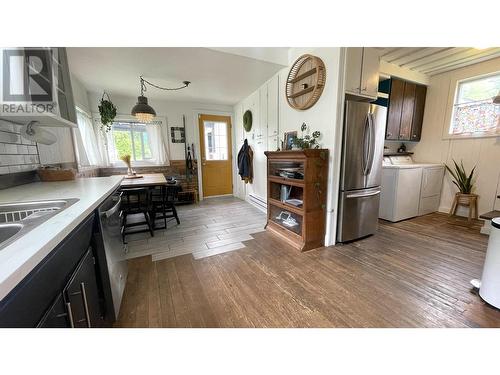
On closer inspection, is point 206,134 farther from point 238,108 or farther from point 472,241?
point 472,241

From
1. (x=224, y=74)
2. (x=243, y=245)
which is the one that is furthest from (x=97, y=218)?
(x=224, y=74)

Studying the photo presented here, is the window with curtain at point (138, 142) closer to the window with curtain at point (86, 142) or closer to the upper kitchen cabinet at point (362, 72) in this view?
the window with curtain at point (86, 142)

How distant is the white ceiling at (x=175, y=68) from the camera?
2.30 m

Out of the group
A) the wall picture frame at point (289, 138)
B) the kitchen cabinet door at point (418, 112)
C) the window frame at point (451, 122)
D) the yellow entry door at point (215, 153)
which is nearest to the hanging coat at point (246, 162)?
the yellow entry door at point (215, 153)

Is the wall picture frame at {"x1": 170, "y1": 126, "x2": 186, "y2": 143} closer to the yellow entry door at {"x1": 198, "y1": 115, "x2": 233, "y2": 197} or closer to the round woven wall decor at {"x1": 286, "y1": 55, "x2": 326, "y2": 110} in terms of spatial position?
the yellow entry door at {"x1": 198, "y1": 115, "x2": 233, "y2": 197}

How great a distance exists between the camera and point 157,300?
1.55 metres

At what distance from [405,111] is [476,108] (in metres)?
0.94

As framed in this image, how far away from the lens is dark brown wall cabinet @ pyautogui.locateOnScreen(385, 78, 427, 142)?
10.9 ft

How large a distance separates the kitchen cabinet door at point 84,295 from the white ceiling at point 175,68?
2262 millimetres

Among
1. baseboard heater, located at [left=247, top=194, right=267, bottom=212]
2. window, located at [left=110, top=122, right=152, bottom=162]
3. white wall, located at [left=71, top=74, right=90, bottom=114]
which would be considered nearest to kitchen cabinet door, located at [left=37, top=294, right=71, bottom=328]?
baseboard heater, located at [left=247, top=194, right=267, bottom=212]

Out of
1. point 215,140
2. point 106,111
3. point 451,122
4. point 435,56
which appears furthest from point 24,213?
point 451,122

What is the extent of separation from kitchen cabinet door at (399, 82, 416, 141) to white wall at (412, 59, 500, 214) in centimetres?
43

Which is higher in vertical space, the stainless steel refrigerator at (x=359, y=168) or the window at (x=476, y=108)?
the window at (x=476, y=108)

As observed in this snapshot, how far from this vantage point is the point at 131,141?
424cm
